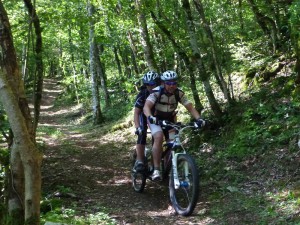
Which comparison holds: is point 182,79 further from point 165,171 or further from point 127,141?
point 165,171

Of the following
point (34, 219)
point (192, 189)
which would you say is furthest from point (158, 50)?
point (34, 219)

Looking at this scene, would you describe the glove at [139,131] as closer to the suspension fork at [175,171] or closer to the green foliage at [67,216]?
the suspension fork at [175,171]

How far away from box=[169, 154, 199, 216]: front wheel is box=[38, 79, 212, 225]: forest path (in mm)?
197

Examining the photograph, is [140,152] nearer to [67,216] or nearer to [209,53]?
[67,216]

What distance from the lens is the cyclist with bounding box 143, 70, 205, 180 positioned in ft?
21.5

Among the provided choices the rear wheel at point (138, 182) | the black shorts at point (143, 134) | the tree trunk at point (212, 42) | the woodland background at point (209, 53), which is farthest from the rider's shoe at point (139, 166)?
the tree trunk at point (212, 42)

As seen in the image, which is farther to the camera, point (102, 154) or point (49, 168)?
point (102, 154)

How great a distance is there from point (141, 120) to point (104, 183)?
2014mm

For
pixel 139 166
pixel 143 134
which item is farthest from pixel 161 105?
pixel 139 166

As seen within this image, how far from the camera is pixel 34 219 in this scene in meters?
3.50

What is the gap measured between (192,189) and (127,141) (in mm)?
7620

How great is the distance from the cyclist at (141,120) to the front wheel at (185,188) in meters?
1.13

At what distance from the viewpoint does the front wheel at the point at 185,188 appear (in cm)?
575

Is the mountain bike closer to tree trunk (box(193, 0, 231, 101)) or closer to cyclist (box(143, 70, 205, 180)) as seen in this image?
cyclist (box(143, 70, 205, 180))
